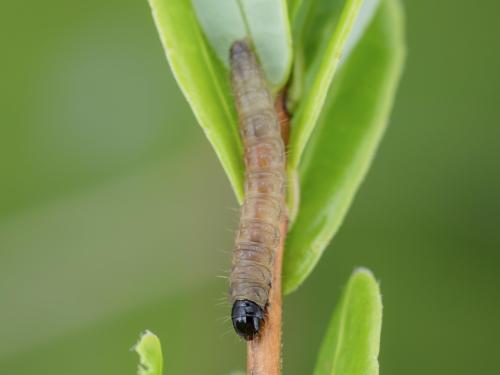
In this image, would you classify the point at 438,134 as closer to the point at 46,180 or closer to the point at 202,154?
the point at 202,154

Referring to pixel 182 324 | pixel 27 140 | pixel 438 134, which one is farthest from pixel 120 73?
pixel 438 134

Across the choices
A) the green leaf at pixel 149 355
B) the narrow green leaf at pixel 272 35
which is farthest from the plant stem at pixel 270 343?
the narrow green leaf at pixel 272 35

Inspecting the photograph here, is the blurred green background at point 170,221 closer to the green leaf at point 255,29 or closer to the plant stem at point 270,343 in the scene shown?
the green leaf at point 255,29

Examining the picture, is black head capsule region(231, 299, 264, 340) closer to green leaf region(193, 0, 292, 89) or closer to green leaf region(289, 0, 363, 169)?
green leaf region(289, 0, 363, 169)

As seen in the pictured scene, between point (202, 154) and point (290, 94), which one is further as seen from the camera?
point (202, 154)

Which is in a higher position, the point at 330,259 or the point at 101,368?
the point at 330,259
